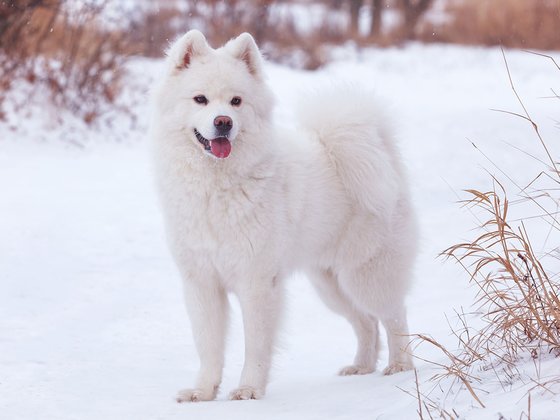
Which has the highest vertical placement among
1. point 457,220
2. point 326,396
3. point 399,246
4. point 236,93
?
point 236,93

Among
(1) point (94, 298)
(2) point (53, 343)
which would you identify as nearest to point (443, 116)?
(1) point (94, 298)

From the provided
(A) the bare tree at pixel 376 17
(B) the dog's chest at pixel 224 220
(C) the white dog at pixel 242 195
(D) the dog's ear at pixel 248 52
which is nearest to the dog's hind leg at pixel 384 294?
(C) the white dog at pixel 242 195

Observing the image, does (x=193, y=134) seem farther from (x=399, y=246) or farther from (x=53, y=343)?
(x=53, y=343)

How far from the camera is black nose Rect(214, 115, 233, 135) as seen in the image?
3.48 metres

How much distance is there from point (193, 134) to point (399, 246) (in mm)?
1347

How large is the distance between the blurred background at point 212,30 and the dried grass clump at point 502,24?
0.07ft

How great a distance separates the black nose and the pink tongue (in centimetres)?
7

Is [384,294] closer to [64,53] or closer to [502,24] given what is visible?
[64,53]

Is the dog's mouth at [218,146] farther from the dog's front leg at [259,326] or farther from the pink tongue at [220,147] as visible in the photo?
the dog's front leg at [259,326]

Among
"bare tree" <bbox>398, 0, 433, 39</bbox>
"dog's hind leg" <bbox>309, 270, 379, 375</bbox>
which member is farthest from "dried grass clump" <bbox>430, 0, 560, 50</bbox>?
"dog's hind leg" <bbox>309, 270, 379, 375</bbox>

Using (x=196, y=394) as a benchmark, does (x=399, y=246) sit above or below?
above

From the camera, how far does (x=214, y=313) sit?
376 cm

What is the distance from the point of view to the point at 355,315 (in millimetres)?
4555

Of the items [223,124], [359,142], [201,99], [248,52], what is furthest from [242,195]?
[359,142]
